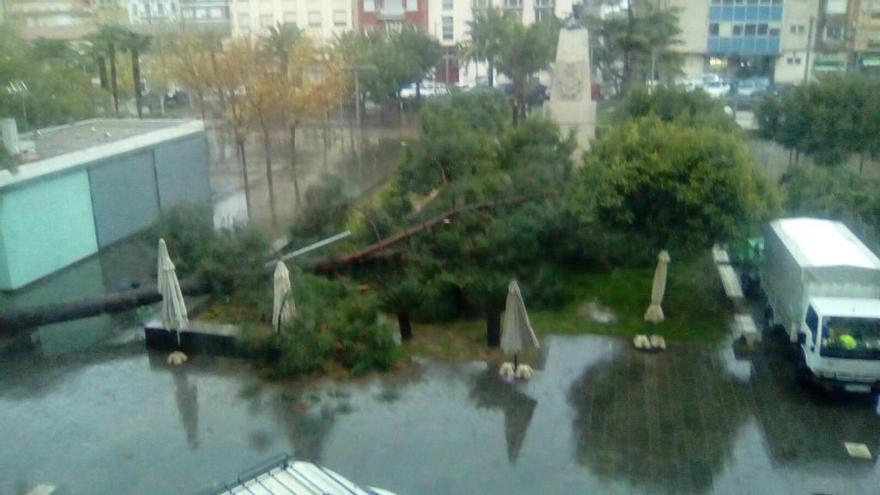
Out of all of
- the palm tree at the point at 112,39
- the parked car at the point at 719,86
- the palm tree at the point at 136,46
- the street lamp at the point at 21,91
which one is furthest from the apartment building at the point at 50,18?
the parked car at the point at 719,86

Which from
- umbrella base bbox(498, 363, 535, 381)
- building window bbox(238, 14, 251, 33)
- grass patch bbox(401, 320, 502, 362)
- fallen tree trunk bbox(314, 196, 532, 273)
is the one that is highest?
building window bbox(238, 14, 251, 33)

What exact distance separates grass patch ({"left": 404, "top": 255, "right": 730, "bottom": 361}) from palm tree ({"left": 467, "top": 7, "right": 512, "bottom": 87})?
22.5 m

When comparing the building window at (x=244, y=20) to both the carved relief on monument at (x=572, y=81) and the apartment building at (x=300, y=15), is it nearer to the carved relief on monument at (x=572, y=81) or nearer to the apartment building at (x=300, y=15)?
the apartment building at (x=300, y=15)

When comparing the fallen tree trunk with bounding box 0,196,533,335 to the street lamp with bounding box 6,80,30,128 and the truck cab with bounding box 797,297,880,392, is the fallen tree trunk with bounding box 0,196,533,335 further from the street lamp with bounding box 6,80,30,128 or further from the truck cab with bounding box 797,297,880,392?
the street lamp with bounding box 6,80,30,128

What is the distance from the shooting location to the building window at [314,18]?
40344 mm

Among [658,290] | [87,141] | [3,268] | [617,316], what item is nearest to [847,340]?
[658,290]

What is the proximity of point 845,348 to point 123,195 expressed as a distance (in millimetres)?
16185

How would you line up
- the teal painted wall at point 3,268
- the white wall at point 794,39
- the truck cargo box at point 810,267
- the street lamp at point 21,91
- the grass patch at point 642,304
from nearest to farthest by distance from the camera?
the truck cargo box at point 810,267 < the grass patch at point 642,304 < the teal painted wall at point 3,268 < the street lamp at point 21,91 < the white wall at point 794,39

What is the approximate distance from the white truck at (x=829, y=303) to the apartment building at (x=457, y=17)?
3062 centimetres

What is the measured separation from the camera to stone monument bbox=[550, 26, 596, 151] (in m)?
21.2

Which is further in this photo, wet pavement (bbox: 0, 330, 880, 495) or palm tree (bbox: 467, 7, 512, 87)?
palm tree (bbox: 467, 7, 512, 87)

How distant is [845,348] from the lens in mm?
10695

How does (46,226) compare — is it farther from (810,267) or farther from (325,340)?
(810,267)

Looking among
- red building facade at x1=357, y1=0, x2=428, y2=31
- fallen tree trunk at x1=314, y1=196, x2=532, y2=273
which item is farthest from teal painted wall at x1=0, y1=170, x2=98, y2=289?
red building facade at x1=357, y1=0, x2=428, y2=31
